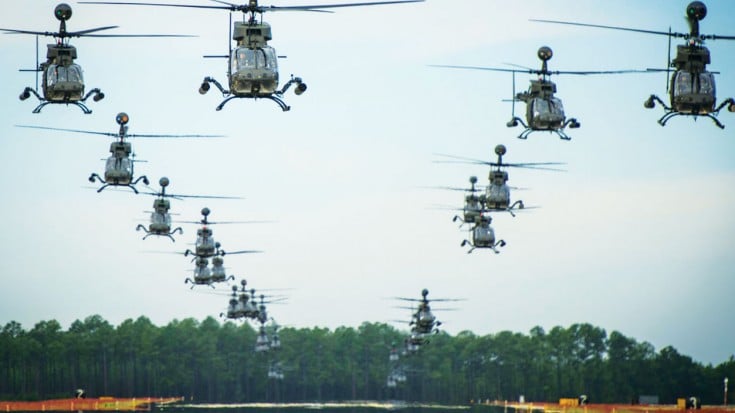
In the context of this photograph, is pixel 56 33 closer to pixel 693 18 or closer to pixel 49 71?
pixel 49 71

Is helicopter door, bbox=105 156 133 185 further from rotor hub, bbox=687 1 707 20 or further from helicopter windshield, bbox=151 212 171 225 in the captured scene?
rotor hub, bbox=687 1 707 20

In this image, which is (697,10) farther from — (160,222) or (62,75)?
(160,222)

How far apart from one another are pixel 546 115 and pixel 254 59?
13.6 metres

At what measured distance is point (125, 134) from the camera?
212ft

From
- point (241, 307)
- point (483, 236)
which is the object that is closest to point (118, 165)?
point (483, 236)

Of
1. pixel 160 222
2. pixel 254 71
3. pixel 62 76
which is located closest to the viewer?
pixel 254 71

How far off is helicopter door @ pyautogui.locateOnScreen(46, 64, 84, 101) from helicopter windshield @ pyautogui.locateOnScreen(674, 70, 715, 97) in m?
18.7

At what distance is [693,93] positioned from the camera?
46.7 m

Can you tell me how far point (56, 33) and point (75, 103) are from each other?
7.61ft

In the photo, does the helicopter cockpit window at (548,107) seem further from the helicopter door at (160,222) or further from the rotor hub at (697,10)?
the helicopter door at (160,222)

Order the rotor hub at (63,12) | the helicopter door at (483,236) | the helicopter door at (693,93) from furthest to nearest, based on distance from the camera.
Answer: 1. the helicopter door at (483,236)
2. the rotor hub at (63,12)
3. the helicopter door at (693,93)

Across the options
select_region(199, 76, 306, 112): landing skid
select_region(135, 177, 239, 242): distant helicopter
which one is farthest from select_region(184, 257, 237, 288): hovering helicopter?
select_region(199, 76, 306, 112): landing skid

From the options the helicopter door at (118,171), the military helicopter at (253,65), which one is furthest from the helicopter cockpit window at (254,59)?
the helicopter door at (118,171)

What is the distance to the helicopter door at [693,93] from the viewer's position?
46.7 metres
